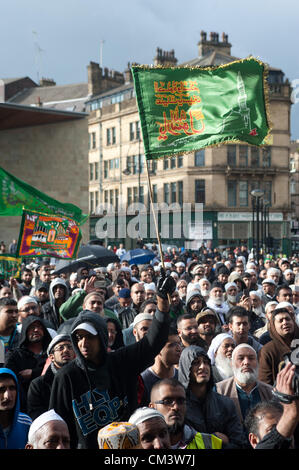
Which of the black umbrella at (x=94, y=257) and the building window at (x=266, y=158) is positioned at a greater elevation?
the building window at (x=266, y=158)

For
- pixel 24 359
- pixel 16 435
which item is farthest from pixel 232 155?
pixel 16 435

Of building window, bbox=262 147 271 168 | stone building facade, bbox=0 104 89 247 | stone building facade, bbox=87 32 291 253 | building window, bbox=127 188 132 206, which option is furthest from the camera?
building window, bbox=127 188 132 206

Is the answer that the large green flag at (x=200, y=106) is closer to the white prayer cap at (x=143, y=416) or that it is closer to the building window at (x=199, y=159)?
the white prayer cap at (x=143, y=416)

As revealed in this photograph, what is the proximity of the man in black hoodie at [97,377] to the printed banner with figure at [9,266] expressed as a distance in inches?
227

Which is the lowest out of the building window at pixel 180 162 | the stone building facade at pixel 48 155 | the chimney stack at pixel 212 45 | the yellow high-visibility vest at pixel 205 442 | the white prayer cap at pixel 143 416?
the yellow high-visibility vest at pixel 205 442

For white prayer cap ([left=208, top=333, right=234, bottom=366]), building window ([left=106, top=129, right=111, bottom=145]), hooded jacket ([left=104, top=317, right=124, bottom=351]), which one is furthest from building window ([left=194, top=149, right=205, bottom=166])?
white prayer cap ([left=208, top=333, right=234, bottom=366])

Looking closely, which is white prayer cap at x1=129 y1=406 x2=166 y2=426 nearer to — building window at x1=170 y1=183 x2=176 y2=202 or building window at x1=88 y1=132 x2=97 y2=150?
building window at x1=170 y1=183 x2=176 y2=202

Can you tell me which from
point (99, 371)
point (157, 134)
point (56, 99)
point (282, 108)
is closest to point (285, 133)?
point (282, 108)

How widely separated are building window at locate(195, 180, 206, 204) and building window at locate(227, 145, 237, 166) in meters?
2.77

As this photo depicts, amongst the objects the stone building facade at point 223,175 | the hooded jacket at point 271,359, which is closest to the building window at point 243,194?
the stone building facade at point 223,175

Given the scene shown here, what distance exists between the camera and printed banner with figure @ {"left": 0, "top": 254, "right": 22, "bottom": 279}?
9.68 metres

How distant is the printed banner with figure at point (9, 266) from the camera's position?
968 cm

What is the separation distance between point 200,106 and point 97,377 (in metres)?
4.12

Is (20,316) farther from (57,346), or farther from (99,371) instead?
(99,371)
